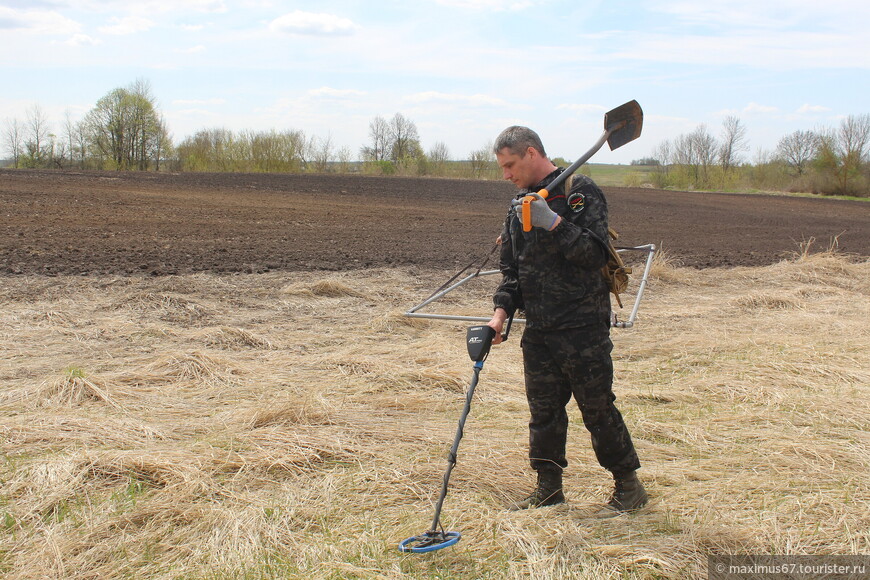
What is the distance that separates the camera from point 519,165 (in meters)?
3.44

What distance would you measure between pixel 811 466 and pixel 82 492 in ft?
13.6

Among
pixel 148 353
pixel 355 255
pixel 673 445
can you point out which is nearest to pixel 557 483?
pixel 673 445

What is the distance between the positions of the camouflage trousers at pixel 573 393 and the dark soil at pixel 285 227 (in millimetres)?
8385

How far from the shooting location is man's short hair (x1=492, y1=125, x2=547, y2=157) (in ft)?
11.2

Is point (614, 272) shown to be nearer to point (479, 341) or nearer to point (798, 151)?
point (479, 341)

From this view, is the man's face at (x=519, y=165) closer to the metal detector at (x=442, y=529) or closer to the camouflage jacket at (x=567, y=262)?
the camouflage jacket at (x=567, y=262)

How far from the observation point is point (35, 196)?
1950 centimetres

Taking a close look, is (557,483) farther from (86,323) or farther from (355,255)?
(355,255)

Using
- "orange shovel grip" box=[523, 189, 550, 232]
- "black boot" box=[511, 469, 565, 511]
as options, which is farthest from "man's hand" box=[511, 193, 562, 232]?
"black boot" box=[511, 469, 565, 511]

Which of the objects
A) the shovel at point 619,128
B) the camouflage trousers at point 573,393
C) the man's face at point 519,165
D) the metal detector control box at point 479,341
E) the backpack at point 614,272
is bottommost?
the camouflage trousers at point 573,393

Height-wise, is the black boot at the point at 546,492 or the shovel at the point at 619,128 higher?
the shovel at the point at 619,128

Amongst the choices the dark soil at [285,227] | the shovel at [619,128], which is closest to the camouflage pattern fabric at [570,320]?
the shovel at [619,128]

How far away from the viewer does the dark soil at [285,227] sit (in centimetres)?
1200

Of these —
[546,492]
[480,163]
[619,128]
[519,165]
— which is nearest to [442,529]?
[546,492]
